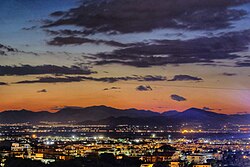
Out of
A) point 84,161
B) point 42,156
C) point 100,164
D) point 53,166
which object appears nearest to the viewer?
point 53,166

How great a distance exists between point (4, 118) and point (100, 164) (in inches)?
7071

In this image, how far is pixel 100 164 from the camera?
25797mm

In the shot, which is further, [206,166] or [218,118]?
[218,118]

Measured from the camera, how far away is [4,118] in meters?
199

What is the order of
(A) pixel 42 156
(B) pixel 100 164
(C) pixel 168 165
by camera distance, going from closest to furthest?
(B) pixel 100 164, (C) pixel 168 165, (A) pixel 42 156

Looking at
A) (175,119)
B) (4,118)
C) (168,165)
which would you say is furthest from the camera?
(4,118)

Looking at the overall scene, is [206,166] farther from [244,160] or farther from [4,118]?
[4,118]

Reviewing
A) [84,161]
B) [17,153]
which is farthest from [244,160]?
[17,153]

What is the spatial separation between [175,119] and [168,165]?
5335 inches

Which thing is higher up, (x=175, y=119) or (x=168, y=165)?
(x=175, y=119)

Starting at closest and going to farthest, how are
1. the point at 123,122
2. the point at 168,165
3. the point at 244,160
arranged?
the point at 168,165 → the point at 244,160 → the point at 123,122

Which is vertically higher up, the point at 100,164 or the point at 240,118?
the point at 240,118

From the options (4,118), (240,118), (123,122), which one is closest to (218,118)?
(240,118)

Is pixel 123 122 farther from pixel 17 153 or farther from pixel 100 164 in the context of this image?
pixel 100 164
